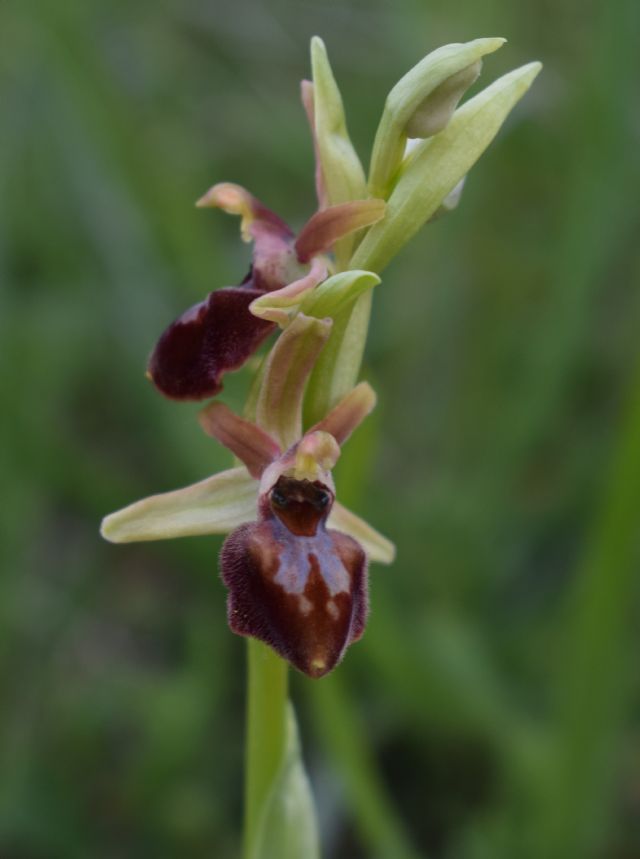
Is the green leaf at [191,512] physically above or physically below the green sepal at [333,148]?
below

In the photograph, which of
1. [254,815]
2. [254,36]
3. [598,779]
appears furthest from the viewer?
[254,36]

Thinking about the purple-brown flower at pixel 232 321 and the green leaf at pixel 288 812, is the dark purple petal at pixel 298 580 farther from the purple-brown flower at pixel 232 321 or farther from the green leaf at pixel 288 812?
the green leaf at pixel 288 812

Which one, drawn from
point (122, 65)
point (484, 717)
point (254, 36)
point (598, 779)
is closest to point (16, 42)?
point (122, 65)

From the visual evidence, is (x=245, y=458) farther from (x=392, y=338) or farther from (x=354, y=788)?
(x=392, y=338)

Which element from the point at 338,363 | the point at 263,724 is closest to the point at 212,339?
the point at 338,363

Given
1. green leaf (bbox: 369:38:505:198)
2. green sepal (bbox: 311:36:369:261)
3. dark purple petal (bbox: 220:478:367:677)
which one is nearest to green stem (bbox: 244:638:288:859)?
dark purple petal (bbox: 220:478:367:677)

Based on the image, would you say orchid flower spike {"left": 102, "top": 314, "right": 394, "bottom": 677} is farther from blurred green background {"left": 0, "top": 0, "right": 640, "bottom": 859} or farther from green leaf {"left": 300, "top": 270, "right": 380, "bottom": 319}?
blurred green background {"left": 0, "top": 0, "right": 640, "bottom": 859}

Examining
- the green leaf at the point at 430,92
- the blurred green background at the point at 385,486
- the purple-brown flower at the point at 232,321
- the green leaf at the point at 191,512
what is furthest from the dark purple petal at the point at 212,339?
the blurred green background at the point at 385,486
